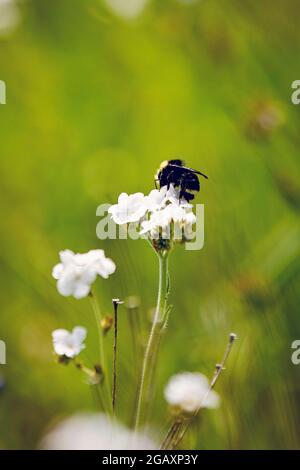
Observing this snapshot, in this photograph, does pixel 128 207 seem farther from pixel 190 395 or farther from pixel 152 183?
pixel 152 183

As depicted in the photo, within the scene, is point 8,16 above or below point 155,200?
above

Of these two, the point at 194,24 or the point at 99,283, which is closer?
the point at 99,283

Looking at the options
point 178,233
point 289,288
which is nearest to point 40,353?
point 289,288

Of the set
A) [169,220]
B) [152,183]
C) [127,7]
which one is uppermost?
[127,7]

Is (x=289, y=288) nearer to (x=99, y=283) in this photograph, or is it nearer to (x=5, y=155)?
(x=99, y=283)

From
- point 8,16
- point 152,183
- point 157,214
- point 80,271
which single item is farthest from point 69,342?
point 8,16

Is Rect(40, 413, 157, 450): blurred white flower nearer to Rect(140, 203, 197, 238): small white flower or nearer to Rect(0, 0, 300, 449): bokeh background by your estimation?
Rect(0, 0, 300, 449): bokeh background
